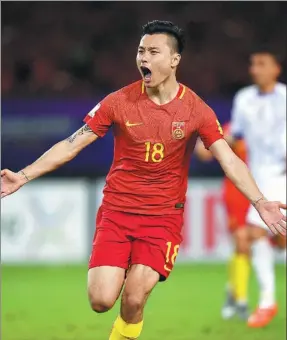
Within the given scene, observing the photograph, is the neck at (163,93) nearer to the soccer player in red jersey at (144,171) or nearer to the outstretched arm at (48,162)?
the soccer player in red jersey at (144,171)

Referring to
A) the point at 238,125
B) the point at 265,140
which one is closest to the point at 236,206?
the point at 238,125

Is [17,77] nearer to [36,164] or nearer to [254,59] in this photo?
[254,59]

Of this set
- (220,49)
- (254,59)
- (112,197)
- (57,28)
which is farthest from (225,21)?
(112,197)

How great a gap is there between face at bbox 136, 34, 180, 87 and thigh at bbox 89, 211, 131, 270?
2.83 feet

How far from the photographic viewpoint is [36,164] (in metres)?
6.46

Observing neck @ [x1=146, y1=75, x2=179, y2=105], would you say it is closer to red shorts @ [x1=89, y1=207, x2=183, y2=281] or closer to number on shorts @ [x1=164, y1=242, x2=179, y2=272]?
red shorts @ [x1=89, y1=207, x2=183, y2=281]

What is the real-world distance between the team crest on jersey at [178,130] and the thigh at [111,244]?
1.95 ft

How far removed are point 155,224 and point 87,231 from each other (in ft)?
25.4

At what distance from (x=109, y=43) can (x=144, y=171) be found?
1105 centimetres

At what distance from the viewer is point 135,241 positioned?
21.5ft

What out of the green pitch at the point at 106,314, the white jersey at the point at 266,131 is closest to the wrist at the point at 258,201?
the green pitch at the point at 106,314

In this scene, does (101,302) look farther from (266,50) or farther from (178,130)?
(266,50)

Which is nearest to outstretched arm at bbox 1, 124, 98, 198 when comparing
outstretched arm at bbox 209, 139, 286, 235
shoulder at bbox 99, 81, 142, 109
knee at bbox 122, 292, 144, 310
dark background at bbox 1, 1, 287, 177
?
shoulder at bbox 99, 81, 142, 109

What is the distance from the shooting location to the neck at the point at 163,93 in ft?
21.4
